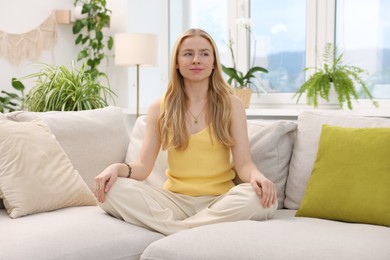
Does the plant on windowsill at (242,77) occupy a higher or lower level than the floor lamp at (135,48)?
lower

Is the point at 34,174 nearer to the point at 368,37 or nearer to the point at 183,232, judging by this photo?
the point at 183,232

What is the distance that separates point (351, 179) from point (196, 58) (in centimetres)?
78

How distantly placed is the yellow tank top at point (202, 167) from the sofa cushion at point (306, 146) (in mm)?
264

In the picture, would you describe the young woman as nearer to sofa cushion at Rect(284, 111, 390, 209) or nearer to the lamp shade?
sofa cushion at Rect(284, 111, 390, 209)

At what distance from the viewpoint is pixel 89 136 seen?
2.81m

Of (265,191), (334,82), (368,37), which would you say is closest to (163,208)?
(265,191)

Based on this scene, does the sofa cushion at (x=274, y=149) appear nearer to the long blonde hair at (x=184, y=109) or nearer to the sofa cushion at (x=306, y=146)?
the sofa cushion at (x=306, y=146)

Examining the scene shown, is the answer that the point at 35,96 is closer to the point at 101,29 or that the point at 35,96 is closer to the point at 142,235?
the point at 101,29

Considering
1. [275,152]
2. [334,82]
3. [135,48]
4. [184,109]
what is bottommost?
[275,152]

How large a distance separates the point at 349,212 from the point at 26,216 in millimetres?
1226

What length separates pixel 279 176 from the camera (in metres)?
2.58

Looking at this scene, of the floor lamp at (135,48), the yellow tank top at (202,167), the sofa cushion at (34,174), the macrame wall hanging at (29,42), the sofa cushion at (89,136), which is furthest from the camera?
the macrame wall hanging at (29,42)

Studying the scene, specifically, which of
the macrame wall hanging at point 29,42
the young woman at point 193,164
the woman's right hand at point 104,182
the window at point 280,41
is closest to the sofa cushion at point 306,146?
the young woman at point 193,164

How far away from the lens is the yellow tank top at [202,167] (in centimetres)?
245
